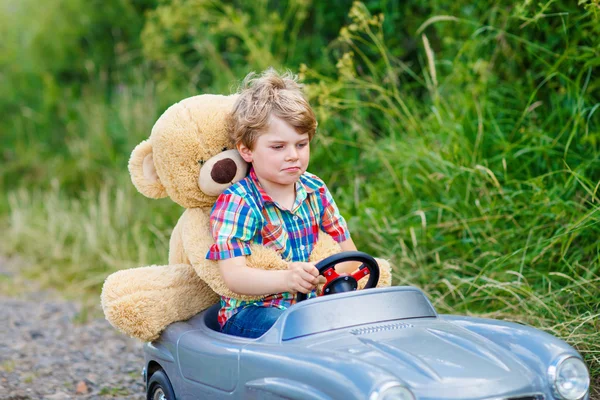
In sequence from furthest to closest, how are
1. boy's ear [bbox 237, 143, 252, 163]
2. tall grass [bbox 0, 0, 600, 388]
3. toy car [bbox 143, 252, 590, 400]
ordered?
tall grass [bbox 0, 0, 600, 388]
boy's ear [bbox 237, 143, 252, 163]
toy car [bbox 143, 252, 590, 400]

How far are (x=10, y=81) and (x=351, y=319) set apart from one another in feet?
26.5

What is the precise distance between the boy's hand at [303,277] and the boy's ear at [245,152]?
57 centimetres

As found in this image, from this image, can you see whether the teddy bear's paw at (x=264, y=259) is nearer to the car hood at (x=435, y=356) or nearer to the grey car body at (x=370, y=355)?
the grey car body at (x=370, y=355)

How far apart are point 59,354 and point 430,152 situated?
252 centimetres

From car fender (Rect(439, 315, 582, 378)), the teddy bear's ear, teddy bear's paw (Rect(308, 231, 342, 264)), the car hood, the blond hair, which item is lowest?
car fender (Rect(439, 315, 582, 378))

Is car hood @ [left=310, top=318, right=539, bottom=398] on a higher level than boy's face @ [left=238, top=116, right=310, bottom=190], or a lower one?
lower

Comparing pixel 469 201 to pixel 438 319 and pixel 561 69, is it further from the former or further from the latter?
pixel 438 319

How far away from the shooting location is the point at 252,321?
9.80 ft

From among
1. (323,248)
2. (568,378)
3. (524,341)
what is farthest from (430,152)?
(568,378)

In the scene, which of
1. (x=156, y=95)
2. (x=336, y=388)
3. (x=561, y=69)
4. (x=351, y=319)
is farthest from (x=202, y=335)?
(x=156, y=95)

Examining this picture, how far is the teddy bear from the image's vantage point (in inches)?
125

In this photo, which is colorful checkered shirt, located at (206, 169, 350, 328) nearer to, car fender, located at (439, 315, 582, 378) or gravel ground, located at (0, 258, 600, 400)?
car fender, located at (439, 315, 582, 378)

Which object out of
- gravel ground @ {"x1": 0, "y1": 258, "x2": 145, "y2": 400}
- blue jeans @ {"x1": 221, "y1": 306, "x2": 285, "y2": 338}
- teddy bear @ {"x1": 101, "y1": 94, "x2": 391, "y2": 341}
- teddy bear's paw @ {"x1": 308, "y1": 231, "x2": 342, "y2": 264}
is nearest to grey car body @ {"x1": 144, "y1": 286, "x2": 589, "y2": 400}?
blue jeans @ {"x1": 221, "y1": 306, "x2": 285, "y2": 338}

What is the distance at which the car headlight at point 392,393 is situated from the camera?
2143mm
